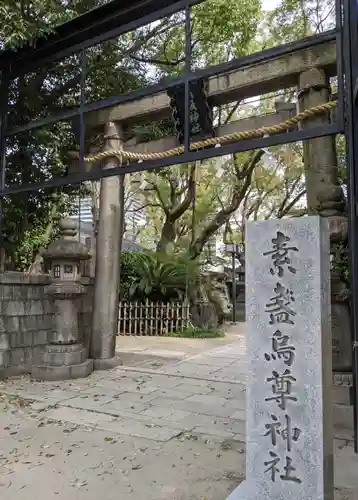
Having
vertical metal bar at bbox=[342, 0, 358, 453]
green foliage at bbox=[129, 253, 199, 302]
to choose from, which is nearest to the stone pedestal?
vertical metal bar at bbox=[342, 0, 358, 453]

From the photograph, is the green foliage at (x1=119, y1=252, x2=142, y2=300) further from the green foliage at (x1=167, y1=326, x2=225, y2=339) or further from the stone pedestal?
the stone pedestal

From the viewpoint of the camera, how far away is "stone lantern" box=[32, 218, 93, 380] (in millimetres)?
6258

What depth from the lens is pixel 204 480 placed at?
3.04m

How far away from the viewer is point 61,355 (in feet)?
20.6

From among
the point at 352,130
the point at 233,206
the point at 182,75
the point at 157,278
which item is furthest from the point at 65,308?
the point at 233,206

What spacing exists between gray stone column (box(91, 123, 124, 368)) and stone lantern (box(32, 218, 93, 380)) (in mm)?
380

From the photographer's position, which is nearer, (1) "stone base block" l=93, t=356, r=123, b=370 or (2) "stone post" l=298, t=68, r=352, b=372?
(2) "stone post" l=298, t=68, r=352, b=372

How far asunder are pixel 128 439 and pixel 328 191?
126 inches

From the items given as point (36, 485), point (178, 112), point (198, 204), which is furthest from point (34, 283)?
point (198, 204)

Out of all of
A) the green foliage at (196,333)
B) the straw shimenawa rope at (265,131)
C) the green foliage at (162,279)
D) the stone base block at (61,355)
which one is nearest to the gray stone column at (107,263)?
the stone base block at (61,355)

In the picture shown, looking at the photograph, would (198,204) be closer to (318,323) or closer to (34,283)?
(34,283)

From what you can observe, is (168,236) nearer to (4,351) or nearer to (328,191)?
(4,351)

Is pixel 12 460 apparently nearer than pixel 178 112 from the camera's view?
Yes

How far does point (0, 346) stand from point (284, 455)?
15.7 ft
